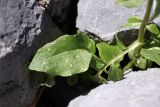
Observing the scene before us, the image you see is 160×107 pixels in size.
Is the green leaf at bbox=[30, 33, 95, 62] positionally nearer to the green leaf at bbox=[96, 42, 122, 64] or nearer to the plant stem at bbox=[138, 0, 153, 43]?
the green leaf at bbox=[96, 42, 122, 64]

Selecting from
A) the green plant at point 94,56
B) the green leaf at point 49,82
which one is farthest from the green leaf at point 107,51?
the green leaf at point 49,82

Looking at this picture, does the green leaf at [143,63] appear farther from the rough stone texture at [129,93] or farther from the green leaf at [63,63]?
the green leaf at [63,63]

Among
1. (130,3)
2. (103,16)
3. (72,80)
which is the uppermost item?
(130,3)

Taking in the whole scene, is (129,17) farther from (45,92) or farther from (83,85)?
(45,92)

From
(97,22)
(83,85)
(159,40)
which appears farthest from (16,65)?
(159,40)

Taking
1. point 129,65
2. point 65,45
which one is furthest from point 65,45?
point 129,65

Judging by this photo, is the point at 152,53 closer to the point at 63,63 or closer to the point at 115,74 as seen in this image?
the point at 115,74
